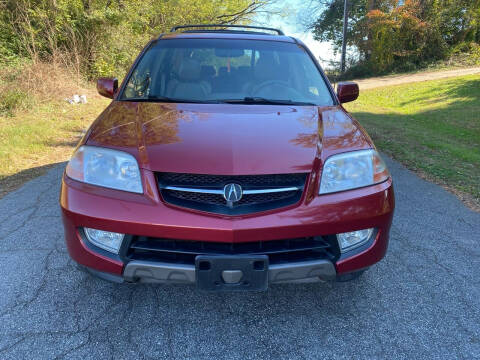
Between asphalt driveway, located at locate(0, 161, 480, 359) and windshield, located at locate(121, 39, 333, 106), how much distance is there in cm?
133

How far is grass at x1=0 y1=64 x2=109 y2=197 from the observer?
479 centimetres

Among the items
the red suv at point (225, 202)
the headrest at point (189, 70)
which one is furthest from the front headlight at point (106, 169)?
the headrest at point (189, 70)

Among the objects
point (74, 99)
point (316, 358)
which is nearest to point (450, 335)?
point (316, 358)

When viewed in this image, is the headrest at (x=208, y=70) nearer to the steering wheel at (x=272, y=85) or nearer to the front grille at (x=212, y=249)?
the steering wheel at (x=272, y=85)

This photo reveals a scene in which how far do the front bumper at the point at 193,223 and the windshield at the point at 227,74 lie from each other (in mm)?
1047

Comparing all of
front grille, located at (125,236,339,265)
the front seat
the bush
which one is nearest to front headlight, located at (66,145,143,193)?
front grille, located at (125,236,339,265)

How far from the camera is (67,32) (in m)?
10.1

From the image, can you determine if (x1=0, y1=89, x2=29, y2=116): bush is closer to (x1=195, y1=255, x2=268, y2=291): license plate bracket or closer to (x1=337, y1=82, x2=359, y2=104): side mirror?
(x1=337, y1=82, x2=359, y2=104): side mirror

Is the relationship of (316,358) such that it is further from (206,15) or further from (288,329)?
(206,15)

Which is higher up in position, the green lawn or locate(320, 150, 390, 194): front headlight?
locate(320, 150, 390, 194): front headlight

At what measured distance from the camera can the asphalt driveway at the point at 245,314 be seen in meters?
1.87

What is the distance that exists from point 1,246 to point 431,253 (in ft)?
10.9

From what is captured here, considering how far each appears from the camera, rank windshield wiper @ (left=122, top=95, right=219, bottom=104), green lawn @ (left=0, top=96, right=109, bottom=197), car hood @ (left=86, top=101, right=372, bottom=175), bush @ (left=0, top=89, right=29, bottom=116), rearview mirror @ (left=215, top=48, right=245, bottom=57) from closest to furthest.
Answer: car hood @ (left=86, top=101, right=372, bottom=175) < windshield wiper @ (left=122, top=95, right=219, bottom=104) < rearview mirror @ (left=215, top=48, right=245, bottom=57) < green lawn @ (left=0, top=96, right=109, bottom=197) < bush @ (left=0, top=89, right=29, bottom=116)

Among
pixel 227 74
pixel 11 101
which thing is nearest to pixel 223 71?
pixel 227 74
